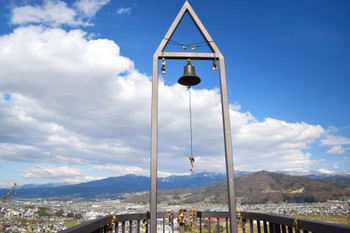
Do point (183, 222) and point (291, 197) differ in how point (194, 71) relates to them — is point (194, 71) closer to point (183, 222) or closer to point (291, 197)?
point (183, 222)

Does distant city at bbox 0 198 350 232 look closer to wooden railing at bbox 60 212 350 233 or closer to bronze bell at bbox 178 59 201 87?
wooden railing at bbox 60 212 350 233

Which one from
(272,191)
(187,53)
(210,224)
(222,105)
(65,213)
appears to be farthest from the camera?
(272,191)

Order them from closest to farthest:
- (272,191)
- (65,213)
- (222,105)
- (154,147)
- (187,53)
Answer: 1. (154,147)
2. (222,105)
3. (187,53)
4. (65,213)
5. (272,191)

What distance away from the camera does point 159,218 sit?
3.75 metres

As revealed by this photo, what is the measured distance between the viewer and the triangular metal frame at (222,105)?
3090 mm

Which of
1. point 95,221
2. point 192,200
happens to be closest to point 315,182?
point 192,200

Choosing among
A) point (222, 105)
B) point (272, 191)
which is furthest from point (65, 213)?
point (272, 191)

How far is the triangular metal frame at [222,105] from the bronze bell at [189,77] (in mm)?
152

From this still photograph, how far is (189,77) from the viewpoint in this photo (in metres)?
3.81

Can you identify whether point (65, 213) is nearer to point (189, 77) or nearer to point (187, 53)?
point (189, 77)

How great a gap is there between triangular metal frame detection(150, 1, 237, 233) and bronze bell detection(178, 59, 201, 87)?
0.50 ft

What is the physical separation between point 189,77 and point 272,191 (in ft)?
43.9

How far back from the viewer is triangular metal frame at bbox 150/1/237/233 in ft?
10.1

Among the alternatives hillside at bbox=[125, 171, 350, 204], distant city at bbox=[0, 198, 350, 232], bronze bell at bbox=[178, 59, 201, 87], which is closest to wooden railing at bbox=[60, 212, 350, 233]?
distant city at bbox=[0, 198, 350, 232]
